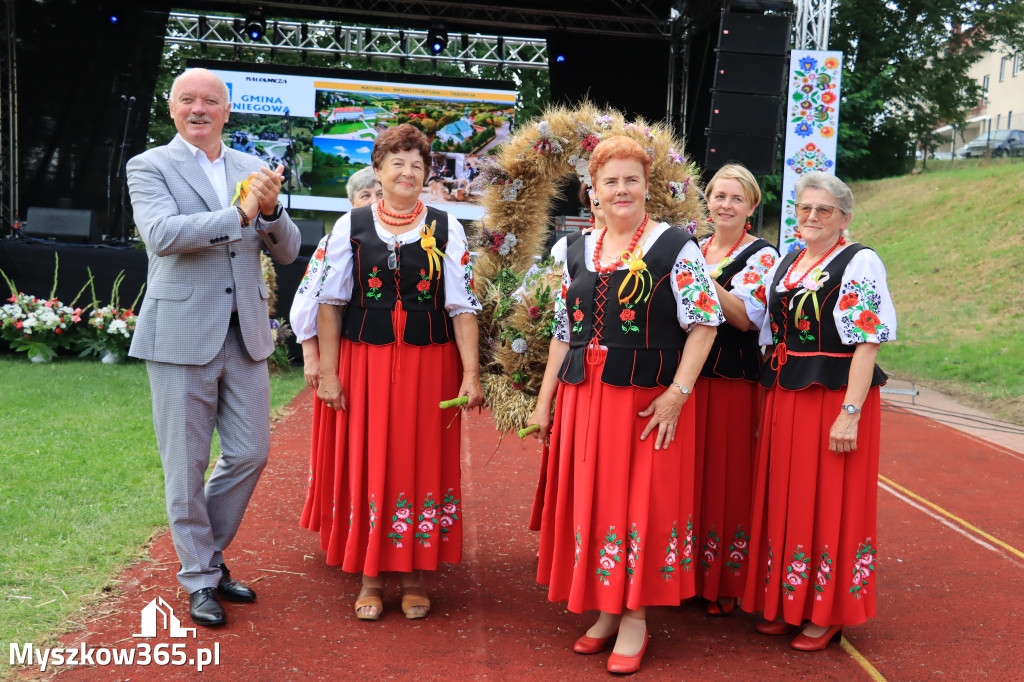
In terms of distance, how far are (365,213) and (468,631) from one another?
1.75 m

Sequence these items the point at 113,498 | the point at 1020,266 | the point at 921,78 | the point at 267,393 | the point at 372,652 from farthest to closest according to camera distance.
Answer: the point at 921,78, the point at 1020,266, the point at 113,498, the point at 267,393, the point at 372,652

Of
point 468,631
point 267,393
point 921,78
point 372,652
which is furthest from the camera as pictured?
point 921,78

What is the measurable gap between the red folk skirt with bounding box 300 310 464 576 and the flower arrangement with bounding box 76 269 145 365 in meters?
6.86

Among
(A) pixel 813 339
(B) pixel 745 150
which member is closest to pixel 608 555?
(A) pixel 813 339

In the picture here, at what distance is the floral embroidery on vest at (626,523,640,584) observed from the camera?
3.04 metres

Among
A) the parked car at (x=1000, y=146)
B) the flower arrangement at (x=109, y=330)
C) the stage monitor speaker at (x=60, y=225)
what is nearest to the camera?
the flower arrangement at (x=109, y=330)

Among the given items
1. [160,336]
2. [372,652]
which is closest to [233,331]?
[160,336]

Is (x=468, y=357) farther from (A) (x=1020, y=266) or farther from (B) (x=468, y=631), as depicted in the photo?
(A) (x=1020, y=266)

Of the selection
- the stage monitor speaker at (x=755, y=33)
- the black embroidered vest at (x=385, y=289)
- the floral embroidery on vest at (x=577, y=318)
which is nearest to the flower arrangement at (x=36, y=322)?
the black embroidered vest at (x=385, y=289)

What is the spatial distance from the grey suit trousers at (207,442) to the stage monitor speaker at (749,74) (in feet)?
22.2

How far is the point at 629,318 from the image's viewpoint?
3.06 meters

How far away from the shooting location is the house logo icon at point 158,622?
126 inches

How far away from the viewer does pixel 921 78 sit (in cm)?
2495

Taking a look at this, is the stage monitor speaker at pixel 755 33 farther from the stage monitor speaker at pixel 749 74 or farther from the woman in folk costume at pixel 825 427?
the woman in folk costume at pixel 825 427
